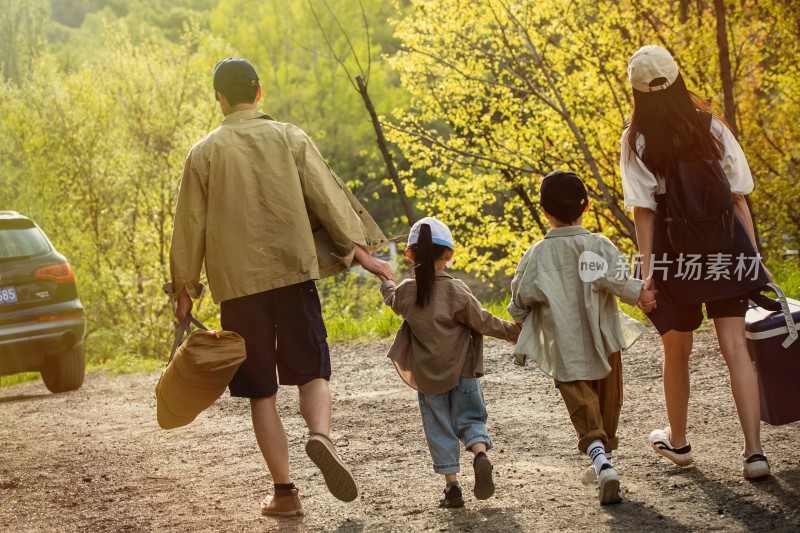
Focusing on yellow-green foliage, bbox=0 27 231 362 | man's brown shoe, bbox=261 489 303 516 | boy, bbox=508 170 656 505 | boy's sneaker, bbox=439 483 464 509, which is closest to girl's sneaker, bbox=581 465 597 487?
boy, bbox=508 170 656 505

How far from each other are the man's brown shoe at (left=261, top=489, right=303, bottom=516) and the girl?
2.04 ft

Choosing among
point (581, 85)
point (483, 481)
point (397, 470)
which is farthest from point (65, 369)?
point (483, 481)

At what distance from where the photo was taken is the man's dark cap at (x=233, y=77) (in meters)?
4.64

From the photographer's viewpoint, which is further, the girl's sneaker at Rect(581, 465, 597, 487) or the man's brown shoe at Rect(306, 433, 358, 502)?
the girl's sneaker at Rect(581, 465, 597, 487)

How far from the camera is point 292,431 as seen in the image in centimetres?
669

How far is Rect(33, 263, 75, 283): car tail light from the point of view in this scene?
10.5m

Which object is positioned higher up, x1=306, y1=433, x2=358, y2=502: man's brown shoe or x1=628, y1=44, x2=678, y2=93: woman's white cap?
x1=628, y1=44, x2=678, y2=93: woman's white cap

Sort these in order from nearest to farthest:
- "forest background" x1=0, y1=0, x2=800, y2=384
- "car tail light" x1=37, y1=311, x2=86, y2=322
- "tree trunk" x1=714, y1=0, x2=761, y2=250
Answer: "tree trunk" x1=714, y1=0, x2=761, y2=250
"car tail light" x1=37, y1=311, x2=86, y2=322
"forest background" x1=0, y1=0, x2=800, y2=384

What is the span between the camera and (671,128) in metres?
4.59

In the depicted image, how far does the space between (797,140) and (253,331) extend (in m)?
11.5

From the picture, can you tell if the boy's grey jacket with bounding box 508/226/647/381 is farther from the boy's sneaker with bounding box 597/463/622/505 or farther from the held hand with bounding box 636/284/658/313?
the boy's sneaker with bounding box 597/463/622/505

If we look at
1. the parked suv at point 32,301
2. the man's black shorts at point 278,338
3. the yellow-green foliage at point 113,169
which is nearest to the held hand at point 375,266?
the man's black shorts at point 278,338

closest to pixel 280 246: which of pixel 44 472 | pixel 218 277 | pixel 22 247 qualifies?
pixel 218 277

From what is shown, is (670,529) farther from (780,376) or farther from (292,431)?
(292,431)
